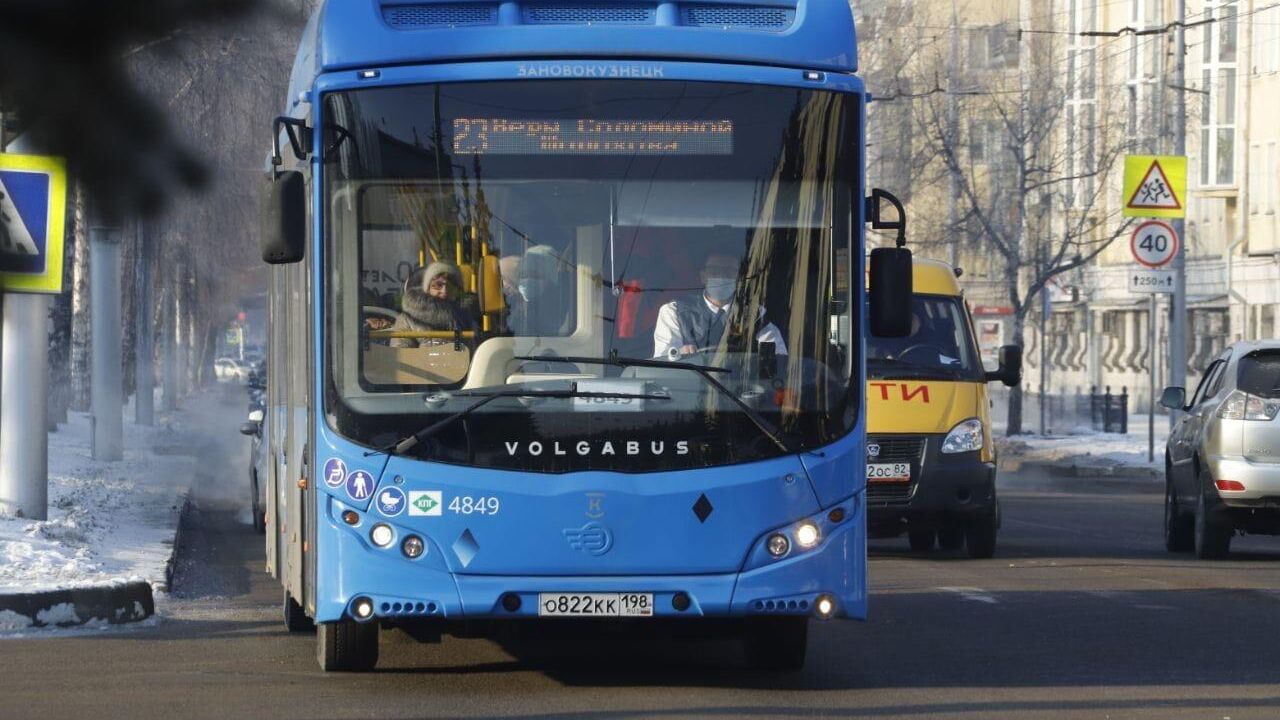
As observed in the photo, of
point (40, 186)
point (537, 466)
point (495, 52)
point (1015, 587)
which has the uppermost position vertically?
point (495, 52)

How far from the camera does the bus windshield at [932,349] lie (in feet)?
52.3

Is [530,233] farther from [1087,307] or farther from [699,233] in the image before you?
[1087,307]

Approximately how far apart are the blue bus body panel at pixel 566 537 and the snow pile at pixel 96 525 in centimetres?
383

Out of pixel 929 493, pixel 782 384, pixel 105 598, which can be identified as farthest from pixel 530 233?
pixel 929 493

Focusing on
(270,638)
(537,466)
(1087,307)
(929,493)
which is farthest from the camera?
(1087,307)

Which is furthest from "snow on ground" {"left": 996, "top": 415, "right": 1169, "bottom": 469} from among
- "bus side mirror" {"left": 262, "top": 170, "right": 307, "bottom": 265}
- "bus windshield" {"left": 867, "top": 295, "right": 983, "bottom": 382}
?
"bus side mirror" {"left": 262, "top": 170, "right": 307, "bottom": 265}

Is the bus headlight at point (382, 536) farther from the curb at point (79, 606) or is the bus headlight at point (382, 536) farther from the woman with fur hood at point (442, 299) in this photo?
the curb at point (79, 606)

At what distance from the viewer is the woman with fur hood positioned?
8.47m

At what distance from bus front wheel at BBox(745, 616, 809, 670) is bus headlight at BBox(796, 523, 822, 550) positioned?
868 mm

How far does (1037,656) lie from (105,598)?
4.96 meters

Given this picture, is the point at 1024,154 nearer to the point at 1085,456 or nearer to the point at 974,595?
the point at 1085,456

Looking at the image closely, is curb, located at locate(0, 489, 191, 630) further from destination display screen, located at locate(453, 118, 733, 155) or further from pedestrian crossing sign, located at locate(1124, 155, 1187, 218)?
pedestrian crossing sign, located at locate(1124, 155, 1187, 218)

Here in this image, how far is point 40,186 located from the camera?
9.27ft

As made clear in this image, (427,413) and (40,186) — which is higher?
(40,186)
